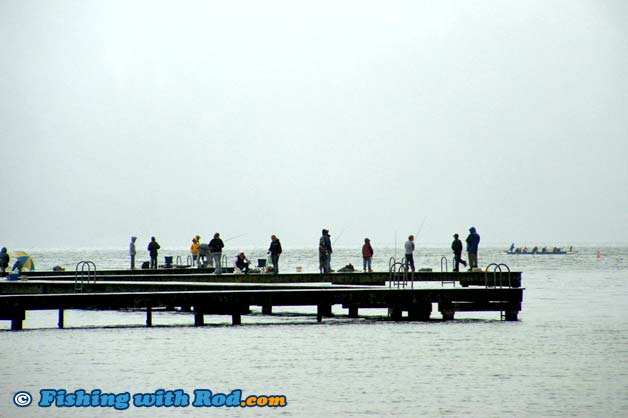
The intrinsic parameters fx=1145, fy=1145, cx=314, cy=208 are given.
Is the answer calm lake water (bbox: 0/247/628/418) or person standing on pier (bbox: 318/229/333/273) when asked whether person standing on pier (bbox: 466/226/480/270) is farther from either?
calm lake water (bbox: 0/247/628/418)

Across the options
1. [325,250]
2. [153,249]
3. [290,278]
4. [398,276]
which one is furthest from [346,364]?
A: [153,249]

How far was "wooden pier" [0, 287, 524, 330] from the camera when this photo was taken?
3159 centimetres

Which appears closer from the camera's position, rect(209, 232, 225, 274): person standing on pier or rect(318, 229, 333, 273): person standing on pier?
rect(209, 232, 225, 274): person standing on pier

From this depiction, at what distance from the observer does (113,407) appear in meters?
18.7

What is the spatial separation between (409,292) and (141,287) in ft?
32.6

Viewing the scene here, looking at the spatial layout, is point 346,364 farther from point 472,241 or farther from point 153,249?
point 153,249

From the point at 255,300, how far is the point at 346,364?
29.8 ft

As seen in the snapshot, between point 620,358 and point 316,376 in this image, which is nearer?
point 316,376

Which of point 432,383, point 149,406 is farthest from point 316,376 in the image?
point 149,406

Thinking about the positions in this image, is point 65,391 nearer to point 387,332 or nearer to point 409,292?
point 387,332

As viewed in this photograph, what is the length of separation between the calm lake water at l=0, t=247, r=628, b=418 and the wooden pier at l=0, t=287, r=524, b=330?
25.9 inches

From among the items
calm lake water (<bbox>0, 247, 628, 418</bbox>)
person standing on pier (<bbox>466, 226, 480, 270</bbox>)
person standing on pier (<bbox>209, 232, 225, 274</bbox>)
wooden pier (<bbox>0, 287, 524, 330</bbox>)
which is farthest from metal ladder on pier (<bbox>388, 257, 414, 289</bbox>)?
person standing on pier (<bbox>209, 232, 225, 274</bbox>)

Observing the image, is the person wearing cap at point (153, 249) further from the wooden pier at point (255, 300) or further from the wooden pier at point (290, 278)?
the wooden pier at point (255, 300)

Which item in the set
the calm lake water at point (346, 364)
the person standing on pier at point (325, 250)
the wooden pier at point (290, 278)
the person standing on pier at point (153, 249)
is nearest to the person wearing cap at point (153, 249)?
the person standing on pier at point (153, 249)
